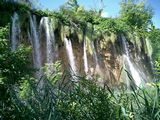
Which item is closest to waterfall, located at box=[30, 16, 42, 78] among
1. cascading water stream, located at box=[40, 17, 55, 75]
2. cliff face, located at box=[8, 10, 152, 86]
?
cliff face, located at box=[8, 10, 152, 86]

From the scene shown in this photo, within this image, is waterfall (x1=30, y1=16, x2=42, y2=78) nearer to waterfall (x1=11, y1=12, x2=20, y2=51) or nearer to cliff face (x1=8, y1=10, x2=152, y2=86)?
cliff face (x1=8, y1=10, x2=152, y2=86)

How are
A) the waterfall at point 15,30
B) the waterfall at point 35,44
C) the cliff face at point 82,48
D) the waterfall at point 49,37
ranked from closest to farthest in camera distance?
1. the waterfall at point 15,30
2. the waterfall at point 35,44
3. the cliff face at point 82,48
4. the waterfall at point 49,37

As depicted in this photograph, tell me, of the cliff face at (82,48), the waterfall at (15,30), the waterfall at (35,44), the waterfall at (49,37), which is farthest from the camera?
the waterfall at (49,37)

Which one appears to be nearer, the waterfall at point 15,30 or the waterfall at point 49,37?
the waterfall at point 15,30

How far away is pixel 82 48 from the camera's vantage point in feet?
71.7

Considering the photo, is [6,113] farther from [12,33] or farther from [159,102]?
[12,33]

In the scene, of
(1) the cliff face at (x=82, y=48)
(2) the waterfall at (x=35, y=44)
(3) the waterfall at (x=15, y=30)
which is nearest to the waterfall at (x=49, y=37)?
(1) the cliff face at (x=82, y=48)

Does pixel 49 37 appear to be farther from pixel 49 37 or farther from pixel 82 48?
pixel 82 48

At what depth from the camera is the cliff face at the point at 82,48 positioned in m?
19.2

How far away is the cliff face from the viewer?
63.2ft

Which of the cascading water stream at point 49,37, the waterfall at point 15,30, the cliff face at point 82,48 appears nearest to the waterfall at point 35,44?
the cliff face at point 82,48

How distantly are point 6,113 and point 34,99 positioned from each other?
48 centimetres

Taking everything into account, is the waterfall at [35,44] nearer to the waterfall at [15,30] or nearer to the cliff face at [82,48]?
the cliff face at [82,48]

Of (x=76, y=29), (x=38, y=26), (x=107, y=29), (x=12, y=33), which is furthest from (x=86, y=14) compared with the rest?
(x=12, y=33)
